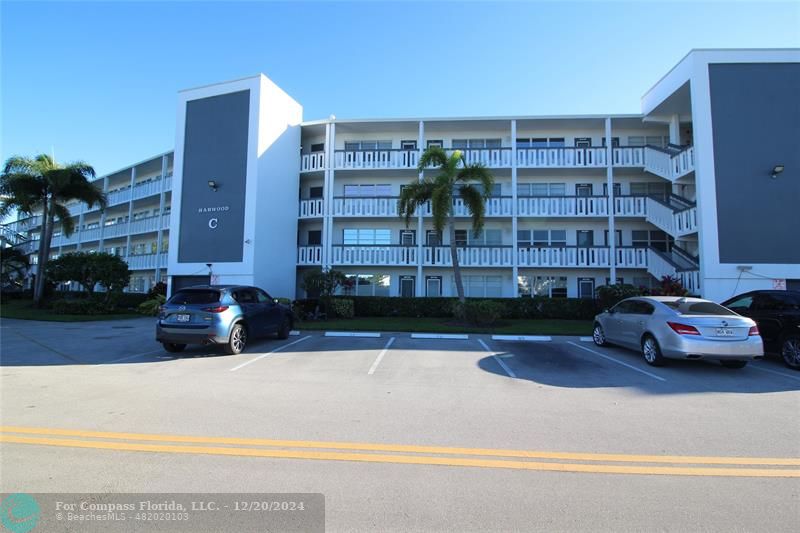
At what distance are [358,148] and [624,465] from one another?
2418cm

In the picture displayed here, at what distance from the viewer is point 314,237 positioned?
85.7ft

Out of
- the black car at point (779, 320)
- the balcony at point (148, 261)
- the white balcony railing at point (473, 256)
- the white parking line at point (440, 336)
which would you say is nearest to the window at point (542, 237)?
the white balcony railing at point (473, 256)

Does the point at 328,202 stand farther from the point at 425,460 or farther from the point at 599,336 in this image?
the point at 425,460

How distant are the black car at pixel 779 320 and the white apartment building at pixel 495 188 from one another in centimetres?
730

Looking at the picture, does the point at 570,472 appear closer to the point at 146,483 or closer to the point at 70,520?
the point at 146,483

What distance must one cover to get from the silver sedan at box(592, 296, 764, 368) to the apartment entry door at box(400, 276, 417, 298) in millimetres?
14844

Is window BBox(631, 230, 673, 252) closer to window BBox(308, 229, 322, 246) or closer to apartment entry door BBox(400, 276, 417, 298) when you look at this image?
apartment entry door BBox(400, 276, 417, 298)

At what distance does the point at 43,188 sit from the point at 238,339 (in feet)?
84.7

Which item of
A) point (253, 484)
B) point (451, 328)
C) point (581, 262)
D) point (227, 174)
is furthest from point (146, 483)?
point (581, 262)

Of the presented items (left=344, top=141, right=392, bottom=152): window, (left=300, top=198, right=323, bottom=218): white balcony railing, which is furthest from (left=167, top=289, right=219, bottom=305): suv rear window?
(left=344, top=141, right=392, bottom=152): window

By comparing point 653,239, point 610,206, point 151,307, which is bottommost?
point 151,307

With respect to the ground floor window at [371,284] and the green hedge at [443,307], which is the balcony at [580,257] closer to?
the green hedge at [443,307]

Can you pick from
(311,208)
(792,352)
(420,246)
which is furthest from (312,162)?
(792,352)

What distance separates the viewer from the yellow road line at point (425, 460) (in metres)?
4.07
